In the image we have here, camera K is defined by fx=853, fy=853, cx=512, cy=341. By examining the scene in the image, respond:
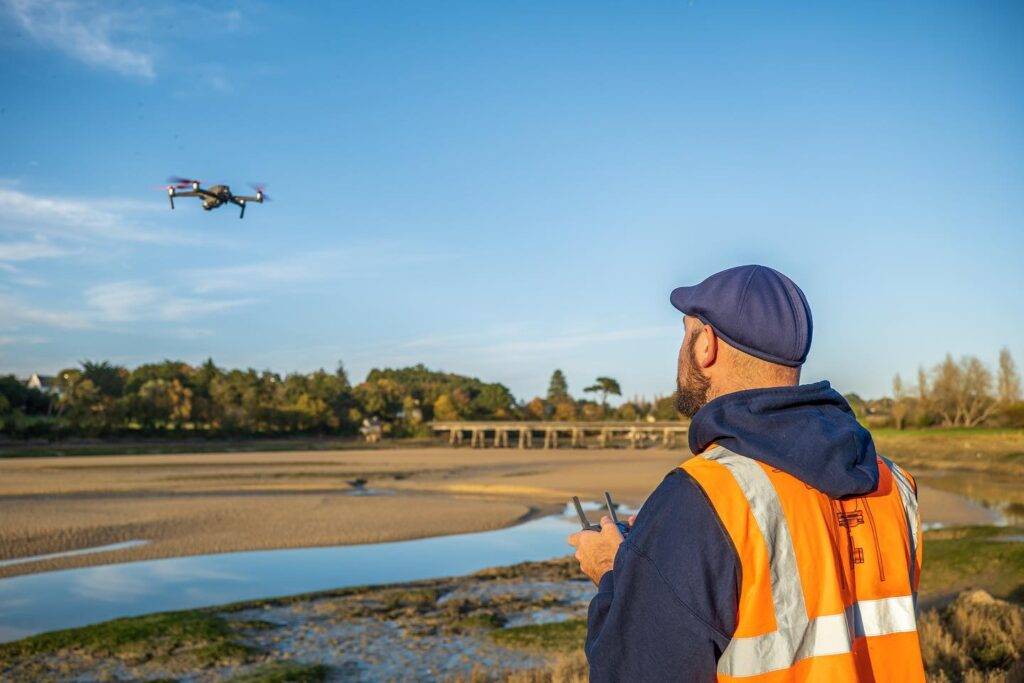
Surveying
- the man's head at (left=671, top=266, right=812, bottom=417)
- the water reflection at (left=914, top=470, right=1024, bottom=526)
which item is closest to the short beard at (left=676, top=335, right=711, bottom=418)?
the man's head at (left=671, top=266, right=812, bottom=417)


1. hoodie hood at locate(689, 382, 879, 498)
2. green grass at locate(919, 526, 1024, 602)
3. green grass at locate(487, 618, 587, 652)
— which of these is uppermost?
hoodie hood at locate(689, 382, 879, 498)

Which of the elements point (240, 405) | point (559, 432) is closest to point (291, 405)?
point (240, 405)

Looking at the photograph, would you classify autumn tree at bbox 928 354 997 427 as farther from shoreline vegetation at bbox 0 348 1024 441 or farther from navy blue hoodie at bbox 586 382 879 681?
navy blue hoodie at bbox 586 382 879 681

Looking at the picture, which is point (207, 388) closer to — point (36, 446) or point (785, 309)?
point (36, 446)

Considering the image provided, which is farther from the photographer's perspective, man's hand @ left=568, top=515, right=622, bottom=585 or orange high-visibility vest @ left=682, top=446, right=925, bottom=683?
man's hand @ left=568, top=515, right=622, bottom=585

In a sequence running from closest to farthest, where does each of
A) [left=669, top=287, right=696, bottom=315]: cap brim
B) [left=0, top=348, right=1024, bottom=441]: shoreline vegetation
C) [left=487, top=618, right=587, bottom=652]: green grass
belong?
[left=669, top=287, right=696, bottom=315]: cap brim < [left=487, top=618, right=587, bottom=652]: green grass < [left=0, top=348, right=1024, bottom=441]: shoreline vegetation

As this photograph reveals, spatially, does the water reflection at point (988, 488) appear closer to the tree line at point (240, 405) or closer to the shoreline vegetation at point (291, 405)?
the shoreline vegetation at point (291, 405)

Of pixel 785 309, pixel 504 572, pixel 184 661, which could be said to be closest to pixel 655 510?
Answer: pixel 785 309
